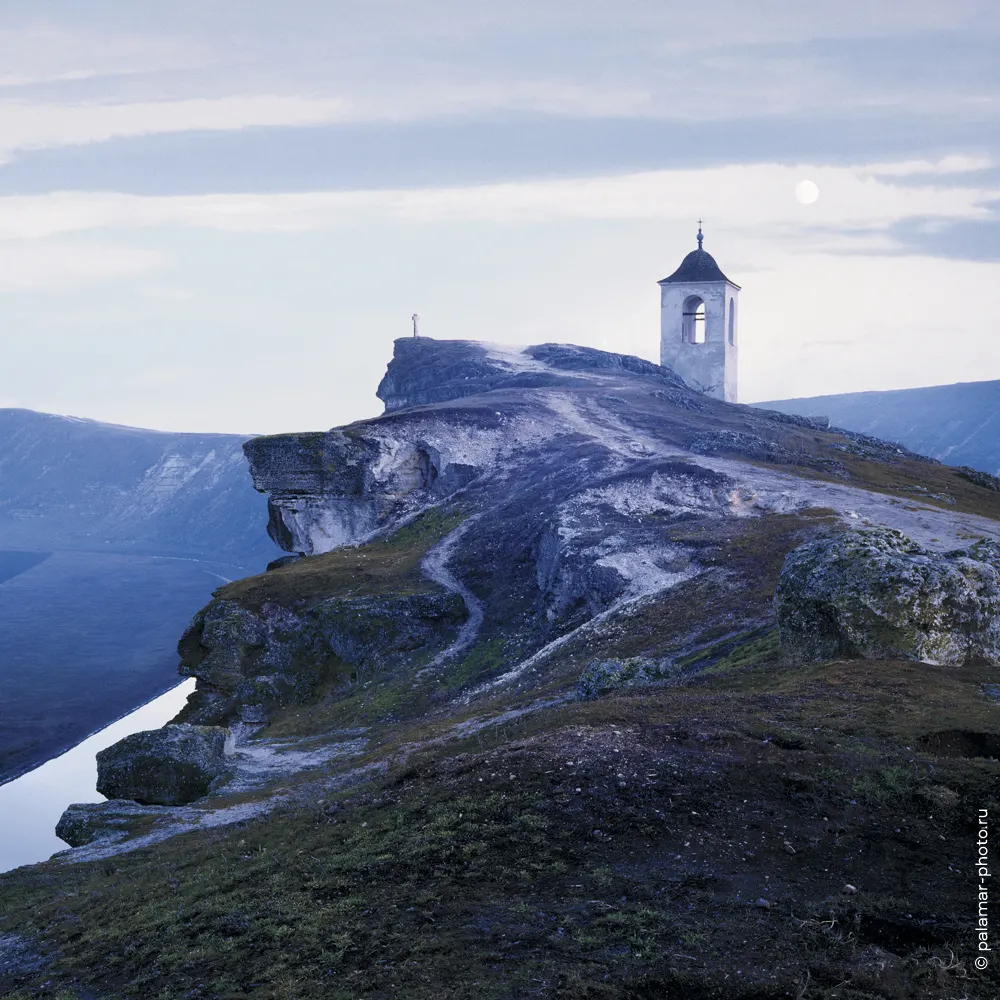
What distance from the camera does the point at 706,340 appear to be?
368 ft

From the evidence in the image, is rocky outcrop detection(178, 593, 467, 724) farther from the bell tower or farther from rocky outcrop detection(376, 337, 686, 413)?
the bell tower

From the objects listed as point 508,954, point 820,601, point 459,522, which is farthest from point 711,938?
point 459,522

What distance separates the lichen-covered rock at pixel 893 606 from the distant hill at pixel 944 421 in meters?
143

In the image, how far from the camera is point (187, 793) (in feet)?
109

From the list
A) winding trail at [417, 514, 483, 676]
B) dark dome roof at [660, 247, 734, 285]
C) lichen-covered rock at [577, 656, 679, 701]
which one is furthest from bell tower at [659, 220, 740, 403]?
lichen-covered rock at [577, 656, 679, 701]

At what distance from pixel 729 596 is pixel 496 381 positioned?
6983cm

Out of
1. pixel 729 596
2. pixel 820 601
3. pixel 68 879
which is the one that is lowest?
pixel 68 879

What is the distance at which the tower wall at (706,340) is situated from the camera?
110m

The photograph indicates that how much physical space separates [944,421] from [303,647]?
154 m

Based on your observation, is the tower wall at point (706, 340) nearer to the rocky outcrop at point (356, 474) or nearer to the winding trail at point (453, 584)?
the rocky outcrop at point (356, 474)

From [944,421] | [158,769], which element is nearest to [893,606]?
[158,769]

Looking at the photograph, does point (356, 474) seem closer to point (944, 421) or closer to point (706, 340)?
point (706, 340)

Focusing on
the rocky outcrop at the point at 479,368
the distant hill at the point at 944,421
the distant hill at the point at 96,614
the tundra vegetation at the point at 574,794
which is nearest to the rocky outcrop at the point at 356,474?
the tundra vegetation at the point at 574,794

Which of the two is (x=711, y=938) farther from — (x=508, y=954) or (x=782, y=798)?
(x=782, y=798)
